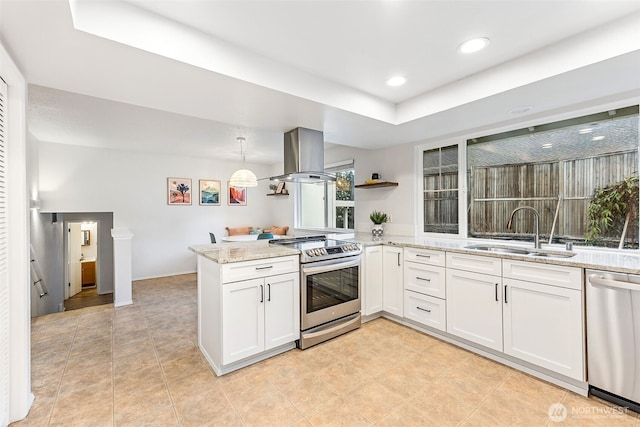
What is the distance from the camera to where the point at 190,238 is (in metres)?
5.79

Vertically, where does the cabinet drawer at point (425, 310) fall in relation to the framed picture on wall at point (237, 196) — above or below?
below

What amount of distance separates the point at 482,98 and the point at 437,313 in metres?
1.97

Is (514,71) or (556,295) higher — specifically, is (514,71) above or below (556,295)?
above

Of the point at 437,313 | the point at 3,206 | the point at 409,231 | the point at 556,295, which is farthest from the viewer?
the point at 409,231

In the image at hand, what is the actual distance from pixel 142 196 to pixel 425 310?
5232mm

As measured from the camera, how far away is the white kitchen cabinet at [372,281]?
3082 mm

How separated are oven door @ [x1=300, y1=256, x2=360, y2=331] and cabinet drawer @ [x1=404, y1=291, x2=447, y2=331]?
1.78ft

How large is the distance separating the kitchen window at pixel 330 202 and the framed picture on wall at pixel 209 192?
5.87 ft

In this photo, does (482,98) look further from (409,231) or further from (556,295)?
(409,231)

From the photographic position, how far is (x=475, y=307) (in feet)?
7.97

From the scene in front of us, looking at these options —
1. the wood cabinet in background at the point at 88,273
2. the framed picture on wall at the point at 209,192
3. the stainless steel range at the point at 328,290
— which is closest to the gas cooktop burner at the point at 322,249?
the stainless steel range at the point at 328,290

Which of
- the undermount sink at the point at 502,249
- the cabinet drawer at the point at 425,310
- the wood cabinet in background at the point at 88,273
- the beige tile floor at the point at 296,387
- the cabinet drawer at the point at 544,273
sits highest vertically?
the undermount sink at the point at 502,249

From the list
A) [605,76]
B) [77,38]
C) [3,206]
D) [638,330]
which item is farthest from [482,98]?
[3,206]

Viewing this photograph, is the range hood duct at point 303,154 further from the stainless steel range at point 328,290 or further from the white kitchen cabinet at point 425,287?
the white kitchen cabinet at point 425,287
